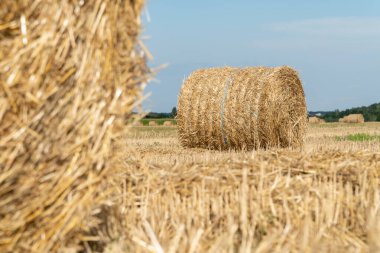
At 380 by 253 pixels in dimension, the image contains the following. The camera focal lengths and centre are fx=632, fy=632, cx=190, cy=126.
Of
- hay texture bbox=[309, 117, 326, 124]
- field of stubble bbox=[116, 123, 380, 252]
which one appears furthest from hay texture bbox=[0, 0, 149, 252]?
hay texture bbox=[309, 117, 326, 124]

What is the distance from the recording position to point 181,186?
4742 mm

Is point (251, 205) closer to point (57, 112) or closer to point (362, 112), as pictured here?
point (57, 112)

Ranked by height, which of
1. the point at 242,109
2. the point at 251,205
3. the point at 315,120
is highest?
the point at 242,109

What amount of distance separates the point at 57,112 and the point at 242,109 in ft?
24.5

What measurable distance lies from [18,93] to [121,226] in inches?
53.1

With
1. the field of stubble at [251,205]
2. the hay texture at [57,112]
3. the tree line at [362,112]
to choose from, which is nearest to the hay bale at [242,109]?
the field of stubble at [251,205]

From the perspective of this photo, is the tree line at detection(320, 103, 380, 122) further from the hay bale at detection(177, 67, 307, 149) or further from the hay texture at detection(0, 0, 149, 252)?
the hay texture at detection(0, 0, 149, 252)

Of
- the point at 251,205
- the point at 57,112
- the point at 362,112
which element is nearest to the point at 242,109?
the point at 251,205

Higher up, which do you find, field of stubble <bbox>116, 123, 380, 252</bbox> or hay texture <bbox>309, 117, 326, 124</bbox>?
hay texture <bbox>309, 117, 326, 124</bbox>

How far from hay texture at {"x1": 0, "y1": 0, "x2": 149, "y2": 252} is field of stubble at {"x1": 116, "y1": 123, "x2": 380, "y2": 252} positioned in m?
0.41

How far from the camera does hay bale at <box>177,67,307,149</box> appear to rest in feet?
35.0

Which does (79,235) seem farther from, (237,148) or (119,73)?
(237,148)

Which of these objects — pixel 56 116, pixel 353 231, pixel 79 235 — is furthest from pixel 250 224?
pixel 56 116

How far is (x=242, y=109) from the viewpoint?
425 inches
